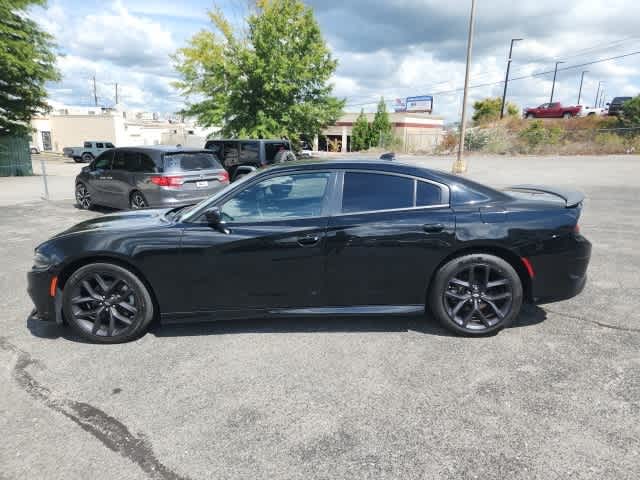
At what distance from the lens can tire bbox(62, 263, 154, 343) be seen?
3504 mm

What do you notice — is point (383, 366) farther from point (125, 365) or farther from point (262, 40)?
point (262, 40)

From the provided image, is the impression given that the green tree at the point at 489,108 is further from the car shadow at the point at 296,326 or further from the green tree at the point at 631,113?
the car shadow at the point at 296,326

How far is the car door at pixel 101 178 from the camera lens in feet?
31.4

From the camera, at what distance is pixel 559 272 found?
355 centimetres

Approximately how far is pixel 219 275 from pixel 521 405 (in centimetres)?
241

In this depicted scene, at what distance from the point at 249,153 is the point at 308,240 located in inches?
371

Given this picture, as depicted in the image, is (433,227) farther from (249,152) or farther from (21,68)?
(21,68)

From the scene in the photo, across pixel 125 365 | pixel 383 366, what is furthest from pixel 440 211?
pixel 125 365

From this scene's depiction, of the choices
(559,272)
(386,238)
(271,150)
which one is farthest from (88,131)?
(559,272)

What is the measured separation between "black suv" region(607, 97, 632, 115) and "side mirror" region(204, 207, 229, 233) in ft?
121

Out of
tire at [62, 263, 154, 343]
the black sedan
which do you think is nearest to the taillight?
the black sedan

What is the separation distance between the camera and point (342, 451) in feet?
7.53

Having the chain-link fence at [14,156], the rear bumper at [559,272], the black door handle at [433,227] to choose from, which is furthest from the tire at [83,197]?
the chain-link fence at [14,156]

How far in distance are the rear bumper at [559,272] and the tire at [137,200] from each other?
7.46 m
